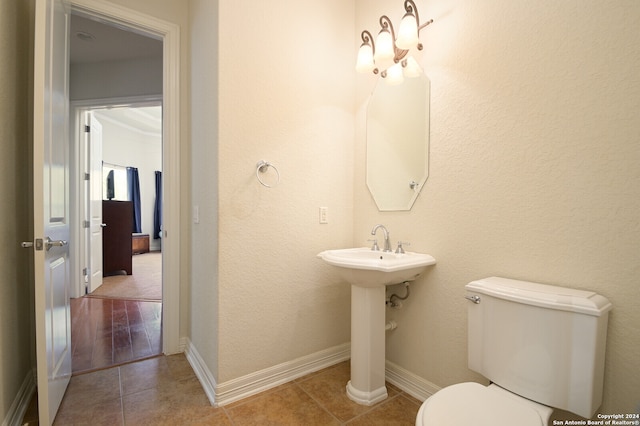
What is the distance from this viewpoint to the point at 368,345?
165 centimetres

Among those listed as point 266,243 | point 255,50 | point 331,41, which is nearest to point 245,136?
point 255,50

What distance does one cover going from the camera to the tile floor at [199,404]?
1.52 m

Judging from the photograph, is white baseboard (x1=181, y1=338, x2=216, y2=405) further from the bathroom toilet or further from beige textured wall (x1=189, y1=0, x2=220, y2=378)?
the bathroom toilet

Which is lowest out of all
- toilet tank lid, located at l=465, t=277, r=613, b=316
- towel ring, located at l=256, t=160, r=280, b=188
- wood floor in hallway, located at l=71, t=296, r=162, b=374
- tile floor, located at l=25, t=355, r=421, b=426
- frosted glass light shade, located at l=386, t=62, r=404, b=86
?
wood floor in hallway, located at l=71, t=296, r=162, b=374

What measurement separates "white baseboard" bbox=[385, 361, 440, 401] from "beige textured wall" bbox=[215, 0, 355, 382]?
0.40m

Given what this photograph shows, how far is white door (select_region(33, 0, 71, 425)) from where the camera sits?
1.29 metres

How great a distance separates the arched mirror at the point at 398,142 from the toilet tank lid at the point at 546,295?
2.17ft

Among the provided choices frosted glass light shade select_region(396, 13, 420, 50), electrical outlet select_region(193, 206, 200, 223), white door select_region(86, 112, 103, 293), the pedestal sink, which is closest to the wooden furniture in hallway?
white door select_region(86, 112, 103, 293)

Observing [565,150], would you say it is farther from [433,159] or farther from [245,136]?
[245,136]

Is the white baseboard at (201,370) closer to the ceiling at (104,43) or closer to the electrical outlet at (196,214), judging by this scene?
the electrical outlet at (196,214)

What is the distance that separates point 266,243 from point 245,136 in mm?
624

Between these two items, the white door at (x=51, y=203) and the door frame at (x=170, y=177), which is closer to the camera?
the white door at (x=51, y=203)

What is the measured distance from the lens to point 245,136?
5.56 feet

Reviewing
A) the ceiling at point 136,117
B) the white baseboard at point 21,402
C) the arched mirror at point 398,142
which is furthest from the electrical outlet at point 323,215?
the ceiling at point 136,117
